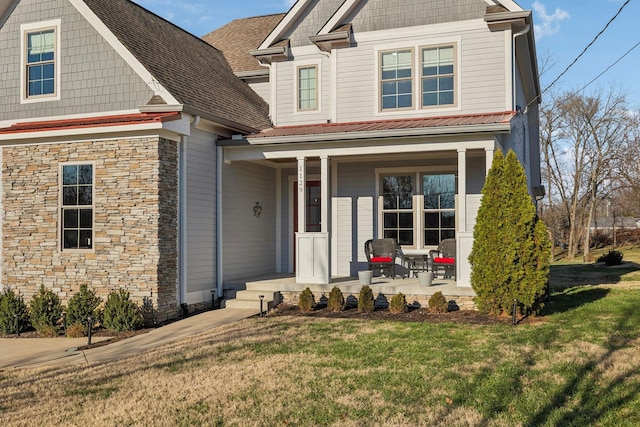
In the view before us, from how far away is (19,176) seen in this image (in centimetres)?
1102

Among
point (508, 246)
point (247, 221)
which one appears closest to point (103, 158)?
point (247, 221)

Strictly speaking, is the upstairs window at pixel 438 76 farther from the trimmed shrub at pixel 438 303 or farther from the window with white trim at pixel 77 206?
the window with white trim at pixel 77 206

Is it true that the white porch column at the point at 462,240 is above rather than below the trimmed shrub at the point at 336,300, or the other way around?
above

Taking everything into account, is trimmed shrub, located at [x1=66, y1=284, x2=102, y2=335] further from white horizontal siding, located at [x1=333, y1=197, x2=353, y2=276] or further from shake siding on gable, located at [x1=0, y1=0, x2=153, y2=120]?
white horizontal siding, located at [x1=333, y1=197, x2=353, y2=276]

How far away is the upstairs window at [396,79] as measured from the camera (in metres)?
12.7

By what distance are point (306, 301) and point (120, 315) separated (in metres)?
3.30

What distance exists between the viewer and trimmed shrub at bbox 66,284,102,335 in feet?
31.5

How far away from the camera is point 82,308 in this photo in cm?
963

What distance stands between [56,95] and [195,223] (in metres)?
3.99

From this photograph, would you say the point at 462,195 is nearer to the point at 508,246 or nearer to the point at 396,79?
the point at 508,246

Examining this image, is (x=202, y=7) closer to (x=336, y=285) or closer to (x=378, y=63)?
(x=378, y=63)

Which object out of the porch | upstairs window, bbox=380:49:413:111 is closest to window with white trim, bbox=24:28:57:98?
the porch

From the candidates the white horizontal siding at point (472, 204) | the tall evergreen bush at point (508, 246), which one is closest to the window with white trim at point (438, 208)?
the white horizontal siding at point (472, 204)

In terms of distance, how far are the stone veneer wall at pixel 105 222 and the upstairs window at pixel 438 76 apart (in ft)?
18.5
